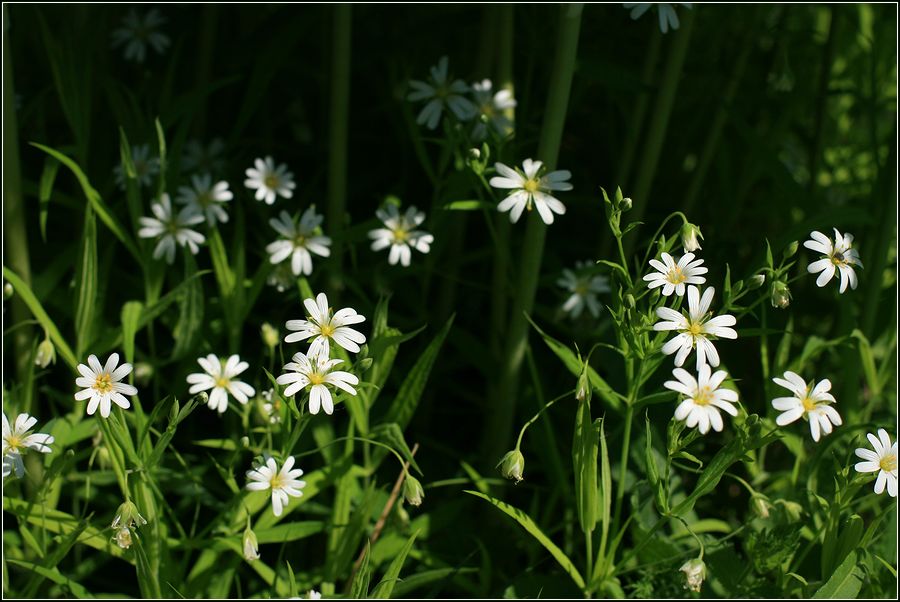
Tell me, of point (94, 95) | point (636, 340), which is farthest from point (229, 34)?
point (636, 340)

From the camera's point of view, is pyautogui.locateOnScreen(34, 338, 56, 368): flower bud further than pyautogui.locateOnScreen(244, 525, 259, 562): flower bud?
Yes

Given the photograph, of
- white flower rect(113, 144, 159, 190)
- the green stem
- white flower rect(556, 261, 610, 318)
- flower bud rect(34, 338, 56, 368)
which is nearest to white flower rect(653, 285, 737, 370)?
white flower rect(556, 261, 610, 318)

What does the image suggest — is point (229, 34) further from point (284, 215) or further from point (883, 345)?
point (883, 345)

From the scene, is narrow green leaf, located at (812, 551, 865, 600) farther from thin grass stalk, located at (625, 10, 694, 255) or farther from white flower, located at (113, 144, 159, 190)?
white flower, located at (113, 144, 159, 190)

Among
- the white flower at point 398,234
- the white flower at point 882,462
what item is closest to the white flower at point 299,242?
the white flower at point 398,234

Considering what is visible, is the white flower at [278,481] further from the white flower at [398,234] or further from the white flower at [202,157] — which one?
the white flower at [202,157]

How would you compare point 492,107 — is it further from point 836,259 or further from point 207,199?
point 836,259

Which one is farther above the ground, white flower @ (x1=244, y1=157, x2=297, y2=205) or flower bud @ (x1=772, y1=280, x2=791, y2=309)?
white flower @ (x1=244, y1=157, x2=297, y2=205)
